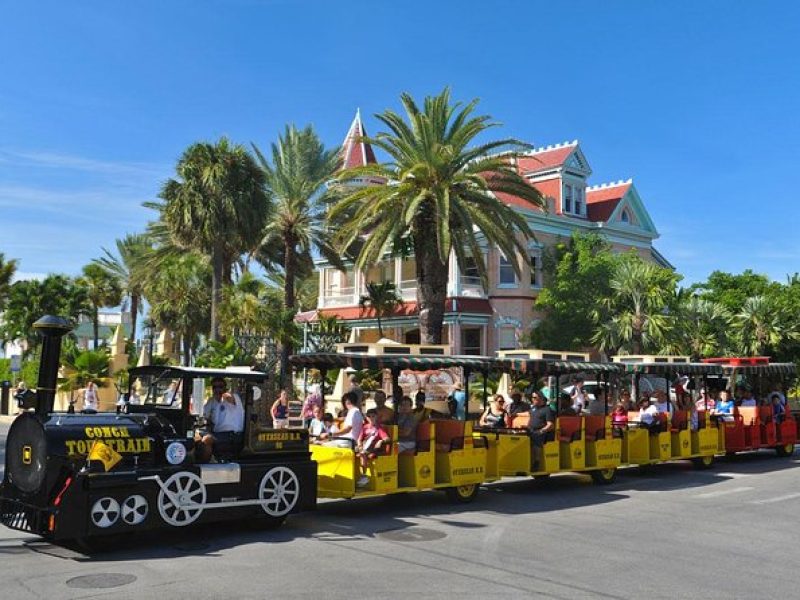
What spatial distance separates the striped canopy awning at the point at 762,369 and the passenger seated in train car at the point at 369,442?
10580 millimetres

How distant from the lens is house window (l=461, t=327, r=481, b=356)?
3906 cm

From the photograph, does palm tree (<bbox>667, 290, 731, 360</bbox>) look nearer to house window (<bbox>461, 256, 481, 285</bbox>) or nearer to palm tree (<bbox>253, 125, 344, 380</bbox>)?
house window (<bbox>461, 256, 481, 285</bbox>)

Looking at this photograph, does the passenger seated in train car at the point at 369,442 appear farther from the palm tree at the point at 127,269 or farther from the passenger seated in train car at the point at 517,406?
the palm tree at the point at 127,269

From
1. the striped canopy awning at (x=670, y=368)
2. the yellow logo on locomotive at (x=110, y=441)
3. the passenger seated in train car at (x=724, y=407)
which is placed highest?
the striped canopy awning at (x=670, y=368)

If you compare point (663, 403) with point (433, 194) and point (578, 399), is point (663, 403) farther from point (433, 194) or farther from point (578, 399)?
point (433, 194)

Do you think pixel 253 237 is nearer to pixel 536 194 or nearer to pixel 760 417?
pixel 536 194

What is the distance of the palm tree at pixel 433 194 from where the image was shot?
25.4 meters

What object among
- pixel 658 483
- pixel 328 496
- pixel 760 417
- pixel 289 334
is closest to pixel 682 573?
pixel 328 496

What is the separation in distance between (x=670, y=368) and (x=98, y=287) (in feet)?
159

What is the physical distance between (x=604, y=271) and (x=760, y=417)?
16513mm

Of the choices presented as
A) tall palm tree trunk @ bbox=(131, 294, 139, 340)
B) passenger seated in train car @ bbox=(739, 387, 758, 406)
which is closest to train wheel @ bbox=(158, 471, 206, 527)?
passenger seated in train car @ bbox=(739, 387, 758, 406)

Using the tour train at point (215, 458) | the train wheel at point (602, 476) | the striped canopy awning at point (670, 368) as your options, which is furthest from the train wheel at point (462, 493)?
the striped canopy awning at point (670, 368)

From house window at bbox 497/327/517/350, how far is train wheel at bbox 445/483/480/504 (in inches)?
985

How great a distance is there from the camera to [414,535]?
10094 millimetres
